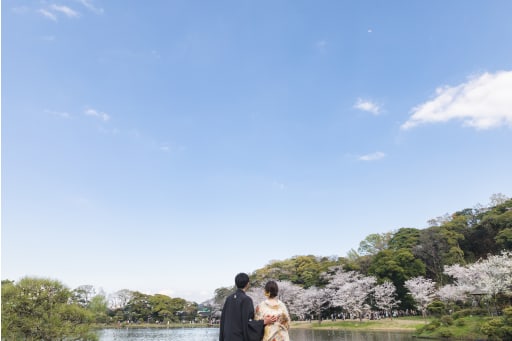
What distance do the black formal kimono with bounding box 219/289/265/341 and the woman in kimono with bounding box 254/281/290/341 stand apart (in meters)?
0.09

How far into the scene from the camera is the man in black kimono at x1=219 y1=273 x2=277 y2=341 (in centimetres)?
396

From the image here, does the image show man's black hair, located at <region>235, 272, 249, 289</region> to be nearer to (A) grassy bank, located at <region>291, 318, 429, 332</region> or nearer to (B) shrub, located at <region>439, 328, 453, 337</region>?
(B) shrub, located at <region>439, 328, 453, 337</region>

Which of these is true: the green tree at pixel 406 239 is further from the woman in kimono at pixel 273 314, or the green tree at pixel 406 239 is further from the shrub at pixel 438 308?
the woman in kimono at pixel 273 314

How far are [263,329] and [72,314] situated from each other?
13.2m

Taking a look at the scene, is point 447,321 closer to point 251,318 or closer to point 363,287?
point 363,287

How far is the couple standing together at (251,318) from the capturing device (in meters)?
3.96

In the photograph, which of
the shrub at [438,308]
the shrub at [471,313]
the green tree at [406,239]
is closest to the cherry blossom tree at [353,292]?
the green tree at [406,239]

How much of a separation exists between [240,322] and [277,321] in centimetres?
42

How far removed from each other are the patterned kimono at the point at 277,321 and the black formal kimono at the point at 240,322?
3.5 inches

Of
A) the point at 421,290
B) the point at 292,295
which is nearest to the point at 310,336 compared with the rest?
the point at 421,290

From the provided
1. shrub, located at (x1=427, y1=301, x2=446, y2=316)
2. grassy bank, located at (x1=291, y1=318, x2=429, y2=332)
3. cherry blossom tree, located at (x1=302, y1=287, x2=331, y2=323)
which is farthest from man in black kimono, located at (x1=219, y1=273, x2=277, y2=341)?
cherry blossom tree, located at (x1=302, y1=287, x2=331, y2=323)

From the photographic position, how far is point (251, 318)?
13.3 ft

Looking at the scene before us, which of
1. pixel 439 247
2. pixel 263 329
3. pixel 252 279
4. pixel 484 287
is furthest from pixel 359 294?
pixel 263 329

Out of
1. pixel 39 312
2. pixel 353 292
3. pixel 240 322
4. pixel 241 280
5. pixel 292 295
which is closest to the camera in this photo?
pixel 240 322
